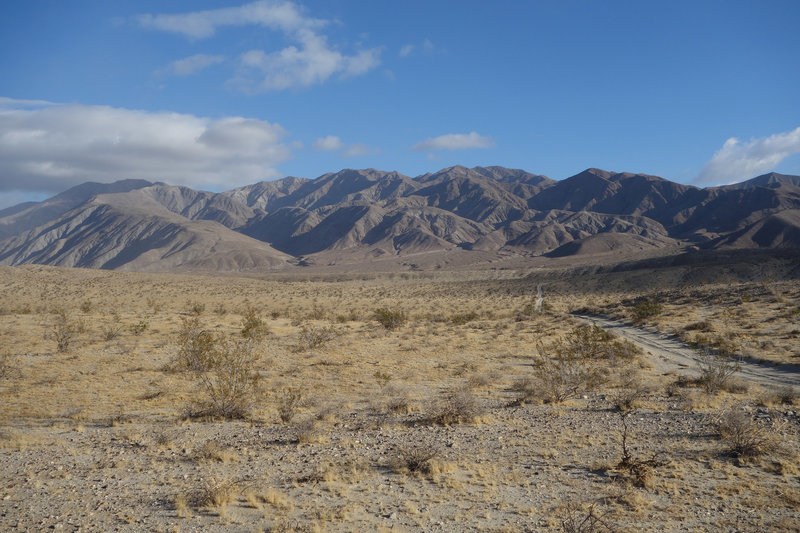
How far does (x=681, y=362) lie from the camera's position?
1906 cm

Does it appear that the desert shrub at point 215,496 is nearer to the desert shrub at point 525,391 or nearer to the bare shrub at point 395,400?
the bare shrub at point 395,400

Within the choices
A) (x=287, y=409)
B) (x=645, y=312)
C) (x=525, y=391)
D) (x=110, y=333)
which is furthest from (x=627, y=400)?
(x=110, y=333)

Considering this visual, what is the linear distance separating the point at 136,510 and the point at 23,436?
515 cm

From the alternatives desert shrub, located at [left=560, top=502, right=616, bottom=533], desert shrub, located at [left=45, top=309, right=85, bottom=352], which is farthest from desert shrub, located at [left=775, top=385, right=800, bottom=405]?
desert shrub, located at [left=45, top=309, right=85, bottom=352]

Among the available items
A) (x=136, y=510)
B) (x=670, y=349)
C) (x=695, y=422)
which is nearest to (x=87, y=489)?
(x=136, y=510)

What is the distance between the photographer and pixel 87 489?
7527mm

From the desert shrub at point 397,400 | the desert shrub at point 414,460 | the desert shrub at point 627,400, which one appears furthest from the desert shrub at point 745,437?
the desert shrub at point 397,400

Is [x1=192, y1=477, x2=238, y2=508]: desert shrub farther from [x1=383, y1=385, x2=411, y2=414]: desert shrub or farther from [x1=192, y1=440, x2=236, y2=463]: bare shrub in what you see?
[x1=383, y1=385, x2=411, y2=414]: desert shrub

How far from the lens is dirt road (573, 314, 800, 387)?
15.4m

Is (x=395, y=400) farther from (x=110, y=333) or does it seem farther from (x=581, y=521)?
(x=110, y=333)

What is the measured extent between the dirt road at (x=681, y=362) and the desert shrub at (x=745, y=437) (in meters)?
6.76

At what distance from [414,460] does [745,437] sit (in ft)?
20.6

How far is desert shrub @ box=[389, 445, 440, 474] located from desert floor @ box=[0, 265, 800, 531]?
4 centimetres

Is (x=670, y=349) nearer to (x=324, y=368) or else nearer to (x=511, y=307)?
(x=324, y=368)
